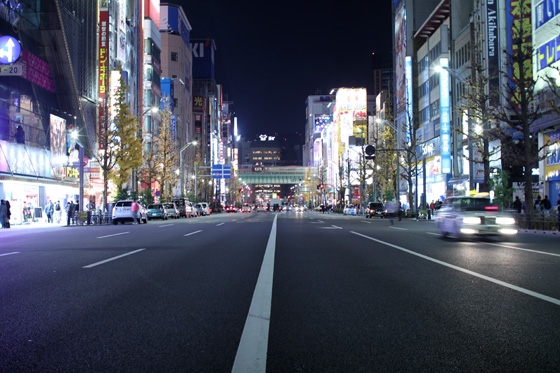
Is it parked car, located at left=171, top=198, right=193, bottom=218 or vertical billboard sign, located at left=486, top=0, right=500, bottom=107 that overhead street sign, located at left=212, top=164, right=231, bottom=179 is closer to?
parked car, located at left=171, top=198, right=193, bottom=218

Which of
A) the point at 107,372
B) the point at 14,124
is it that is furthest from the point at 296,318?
the point at 14,124

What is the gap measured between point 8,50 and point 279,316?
20877 mm

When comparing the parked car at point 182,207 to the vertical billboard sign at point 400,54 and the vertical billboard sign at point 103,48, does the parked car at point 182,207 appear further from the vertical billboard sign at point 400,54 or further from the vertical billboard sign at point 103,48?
the vertical billboard sign at point 400,54

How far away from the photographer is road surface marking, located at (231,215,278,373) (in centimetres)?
338

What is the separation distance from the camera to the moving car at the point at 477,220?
14.9 metres

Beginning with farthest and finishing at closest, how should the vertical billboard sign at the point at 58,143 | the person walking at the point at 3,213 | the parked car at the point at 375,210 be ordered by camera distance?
the parked car at the point at 375,210 < the vertical billboard sign at the point at 58,143 < the person walking at the point at 3,213

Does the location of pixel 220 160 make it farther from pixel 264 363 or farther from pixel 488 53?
pixel 264 363

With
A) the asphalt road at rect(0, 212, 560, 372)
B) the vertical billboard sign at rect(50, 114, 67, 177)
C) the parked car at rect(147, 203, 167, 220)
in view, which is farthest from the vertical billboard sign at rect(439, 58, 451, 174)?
the asphalt road at rect(0, 212, 560, 372)

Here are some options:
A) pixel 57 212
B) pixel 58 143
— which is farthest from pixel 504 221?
pixel 58 143

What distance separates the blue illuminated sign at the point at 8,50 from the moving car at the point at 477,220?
19173 mm

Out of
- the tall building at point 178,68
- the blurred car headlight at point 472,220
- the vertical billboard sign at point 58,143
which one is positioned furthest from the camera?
the tall building at point 178,68

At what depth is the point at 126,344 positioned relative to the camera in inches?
154

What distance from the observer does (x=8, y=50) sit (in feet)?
67.1

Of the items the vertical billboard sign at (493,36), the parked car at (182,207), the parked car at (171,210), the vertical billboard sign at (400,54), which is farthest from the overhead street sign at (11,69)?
the vertical billboard sign at (400,54)
